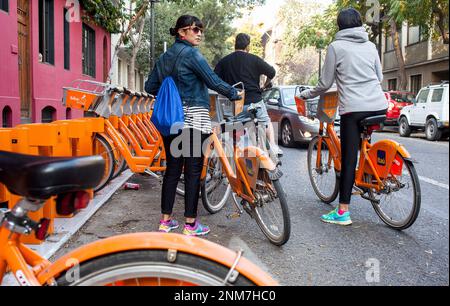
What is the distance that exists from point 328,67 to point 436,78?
26.0 metres

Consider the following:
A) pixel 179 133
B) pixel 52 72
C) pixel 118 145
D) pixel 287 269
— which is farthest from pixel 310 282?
pixel 52 72

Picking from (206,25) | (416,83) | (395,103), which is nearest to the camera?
(395,103)

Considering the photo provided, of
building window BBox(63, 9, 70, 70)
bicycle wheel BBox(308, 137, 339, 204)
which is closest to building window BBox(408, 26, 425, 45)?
building window BBox(63, 9, 70, 70)

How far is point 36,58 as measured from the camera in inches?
436

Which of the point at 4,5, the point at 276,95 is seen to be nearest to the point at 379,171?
the point at 4,5

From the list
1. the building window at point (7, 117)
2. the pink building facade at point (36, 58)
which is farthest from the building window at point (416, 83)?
the building window at point (7, 117)

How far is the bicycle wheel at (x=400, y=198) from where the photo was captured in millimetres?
4207

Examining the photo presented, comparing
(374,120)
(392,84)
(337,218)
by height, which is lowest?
(337,218)

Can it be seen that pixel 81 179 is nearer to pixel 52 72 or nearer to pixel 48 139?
pixel 48 139

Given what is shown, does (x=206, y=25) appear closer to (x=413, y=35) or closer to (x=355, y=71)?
(x=413, y=35)

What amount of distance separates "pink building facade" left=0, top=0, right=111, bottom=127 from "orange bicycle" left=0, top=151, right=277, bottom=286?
751 cm

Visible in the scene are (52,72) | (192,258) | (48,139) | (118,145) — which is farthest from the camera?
(52,72)

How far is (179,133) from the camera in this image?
4.14 m

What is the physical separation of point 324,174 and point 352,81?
4.94ft
